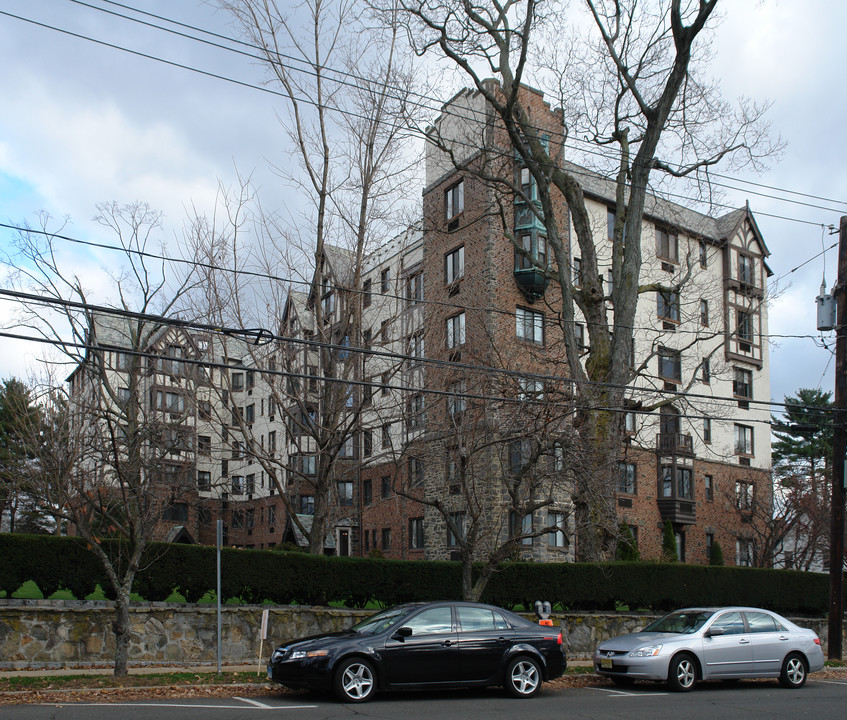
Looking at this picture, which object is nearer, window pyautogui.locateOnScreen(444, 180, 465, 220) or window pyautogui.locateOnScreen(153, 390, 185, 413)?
window pyautogui.locateOnScreen(153, 390, 185, 413)

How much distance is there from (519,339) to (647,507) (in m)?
11.4

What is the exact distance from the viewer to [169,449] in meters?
17.6

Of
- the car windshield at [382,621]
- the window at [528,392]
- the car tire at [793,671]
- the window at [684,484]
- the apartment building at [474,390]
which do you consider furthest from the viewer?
the window at [684,484]

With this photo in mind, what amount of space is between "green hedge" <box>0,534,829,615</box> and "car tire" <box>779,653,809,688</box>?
602cm

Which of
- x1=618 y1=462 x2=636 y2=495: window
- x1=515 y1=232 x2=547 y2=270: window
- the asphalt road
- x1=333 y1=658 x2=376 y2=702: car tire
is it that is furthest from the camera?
x1=618 y1=462 x2=636 y2=495: window

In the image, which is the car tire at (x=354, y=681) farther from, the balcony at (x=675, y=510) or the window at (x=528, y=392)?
the balcony at (x=675, y=510)

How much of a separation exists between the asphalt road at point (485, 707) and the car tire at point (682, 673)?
0.71 feet

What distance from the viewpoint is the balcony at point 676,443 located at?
38.6 metres

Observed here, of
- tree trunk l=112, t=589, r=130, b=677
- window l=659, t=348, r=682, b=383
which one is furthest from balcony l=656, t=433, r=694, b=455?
tree trunk l=112, t=589, r=130, b=677

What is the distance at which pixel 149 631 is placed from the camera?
1753 cm

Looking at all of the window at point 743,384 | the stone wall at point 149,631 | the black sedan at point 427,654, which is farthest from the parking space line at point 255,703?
the window at point 743,384

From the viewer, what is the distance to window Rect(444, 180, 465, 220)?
1416 inches

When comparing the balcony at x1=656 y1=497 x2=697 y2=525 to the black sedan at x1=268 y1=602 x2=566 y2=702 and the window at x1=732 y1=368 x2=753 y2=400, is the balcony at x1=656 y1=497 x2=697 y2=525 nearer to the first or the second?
the window at x1=732 y1=368 x2=753 y2=400

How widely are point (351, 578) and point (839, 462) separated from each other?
1255 centimetres
